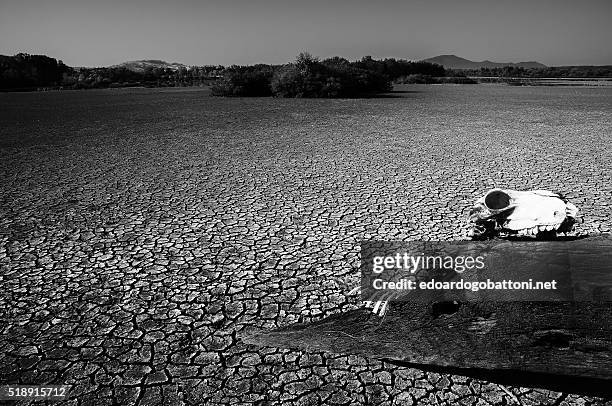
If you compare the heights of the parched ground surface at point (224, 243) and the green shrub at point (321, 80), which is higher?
the green shrub at point (321, 80)

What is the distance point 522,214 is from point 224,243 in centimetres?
248

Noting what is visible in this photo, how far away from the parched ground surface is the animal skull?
1012 mm

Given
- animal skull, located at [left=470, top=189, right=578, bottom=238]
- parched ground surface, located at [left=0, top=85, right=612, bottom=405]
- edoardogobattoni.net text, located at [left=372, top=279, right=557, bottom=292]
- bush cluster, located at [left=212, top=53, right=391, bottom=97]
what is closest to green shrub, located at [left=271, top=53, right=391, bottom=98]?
bush cluster, located at [left=212, top=53, right=391, bottom=97]

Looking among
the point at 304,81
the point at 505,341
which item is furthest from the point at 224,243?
the point at 304,81

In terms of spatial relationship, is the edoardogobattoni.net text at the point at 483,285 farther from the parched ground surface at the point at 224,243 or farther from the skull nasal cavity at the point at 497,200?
the skull nasal cavity at the point at 497,200

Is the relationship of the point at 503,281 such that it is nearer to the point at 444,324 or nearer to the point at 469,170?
the point at 444,324

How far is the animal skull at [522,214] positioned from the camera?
2922 mm

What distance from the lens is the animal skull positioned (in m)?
2.92

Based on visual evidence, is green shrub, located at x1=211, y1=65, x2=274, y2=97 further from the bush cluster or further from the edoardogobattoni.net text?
the edoardogobattoni.net text

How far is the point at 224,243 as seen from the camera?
407 centimetres

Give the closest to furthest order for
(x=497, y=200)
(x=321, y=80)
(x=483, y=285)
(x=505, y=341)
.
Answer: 1. (x=505, y=341)
2. (x=483, y=285)
3. (x=497, y=200)
4. (x=321, y=80)

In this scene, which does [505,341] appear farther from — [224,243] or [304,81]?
[304,81]

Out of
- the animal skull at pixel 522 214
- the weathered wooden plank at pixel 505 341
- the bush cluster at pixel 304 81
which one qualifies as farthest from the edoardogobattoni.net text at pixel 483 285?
the bush cluster at pixel 304 81

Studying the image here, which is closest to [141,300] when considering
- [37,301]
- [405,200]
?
[37,301]
